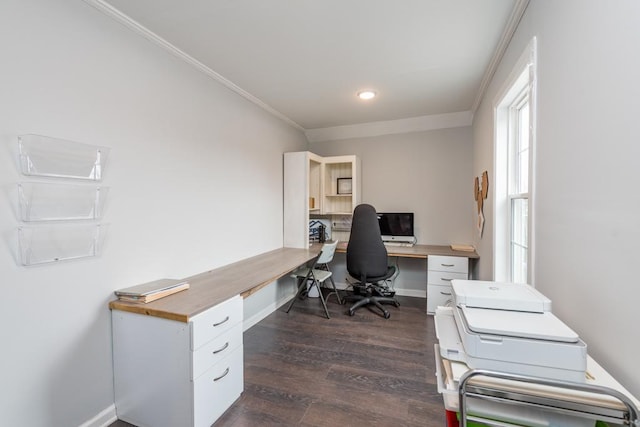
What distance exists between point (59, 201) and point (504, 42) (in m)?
2.92

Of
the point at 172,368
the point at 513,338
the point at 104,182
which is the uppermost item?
the point at 104,182

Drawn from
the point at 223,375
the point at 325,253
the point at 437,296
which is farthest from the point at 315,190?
the point at 223,375

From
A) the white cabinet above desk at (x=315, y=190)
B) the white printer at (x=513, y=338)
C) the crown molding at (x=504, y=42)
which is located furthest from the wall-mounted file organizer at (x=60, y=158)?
the crown molding at (x=504, y=42)

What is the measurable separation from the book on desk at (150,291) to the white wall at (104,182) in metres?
0.07

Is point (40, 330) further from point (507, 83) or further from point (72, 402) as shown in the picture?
point (507, 83)

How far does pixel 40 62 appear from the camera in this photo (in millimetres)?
1372

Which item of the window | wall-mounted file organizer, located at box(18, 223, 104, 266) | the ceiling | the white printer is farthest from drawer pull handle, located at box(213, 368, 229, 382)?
the ceiling

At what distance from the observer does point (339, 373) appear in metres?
2.17

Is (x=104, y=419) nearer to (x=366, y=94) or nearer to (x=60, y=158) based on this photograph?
(x=60, y=158)

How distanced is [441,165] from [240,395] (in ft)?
11.5

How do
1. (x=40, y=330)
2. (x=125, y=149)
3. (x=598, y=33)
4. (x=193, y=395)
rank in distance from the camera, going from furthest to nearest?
(x=125, y=149) → (x=193, y=395) → (x=40, y=330) → (x=598, y=33)

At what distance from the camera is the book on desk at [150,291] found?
1.62 m

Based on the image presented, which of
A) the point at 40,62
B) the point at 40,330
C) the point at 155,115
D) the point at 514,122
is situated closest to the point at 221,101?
the point at 155,115

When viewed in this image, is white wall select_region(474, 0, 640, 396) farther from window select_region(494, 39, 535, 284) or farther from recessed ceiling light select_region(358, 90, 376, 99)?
recessed ceiling light select_region(358, 90, 376, 99)
